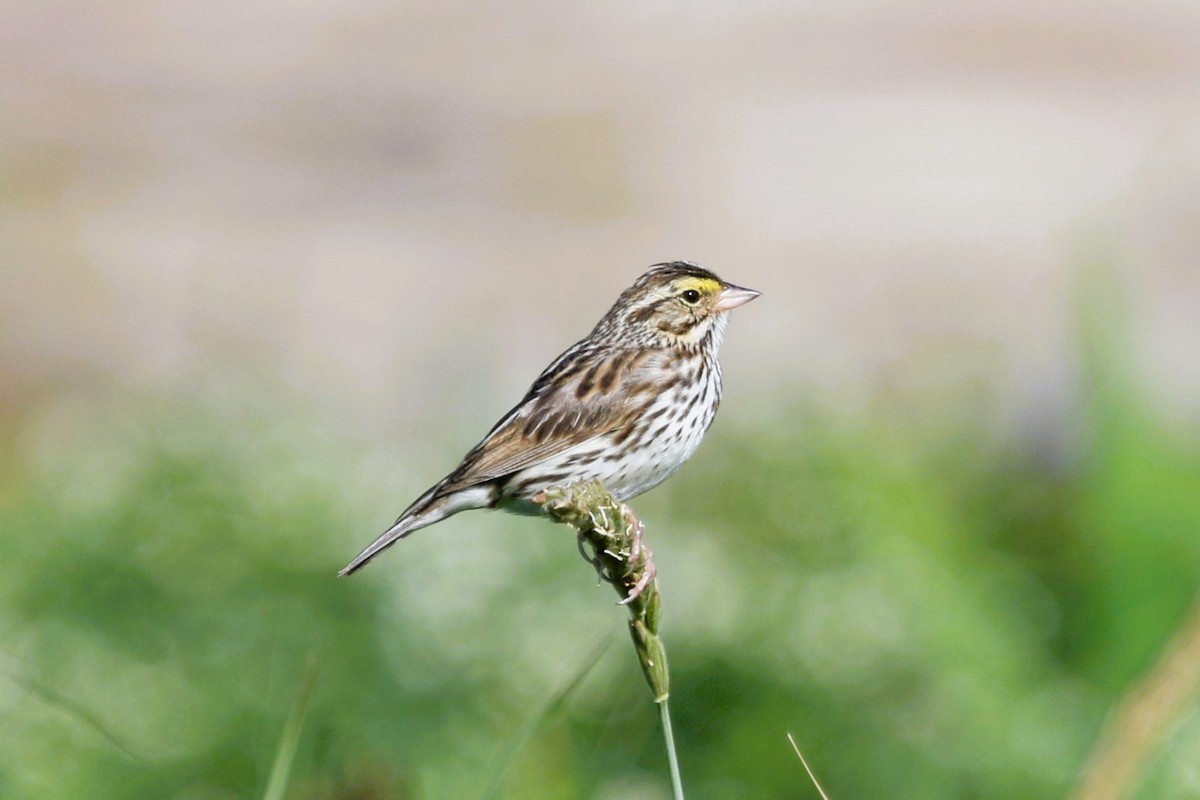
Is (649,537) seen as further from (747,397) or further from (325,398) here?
(325,398)

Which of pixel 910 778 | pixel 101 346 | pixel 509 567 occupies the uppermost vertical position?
pixel 509 567

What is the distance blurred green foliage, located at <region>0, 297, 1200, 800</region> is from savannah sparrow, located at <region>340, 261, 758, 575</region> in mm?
708

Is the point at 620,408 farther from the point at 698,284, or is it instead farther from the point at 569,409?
the point at 698,284

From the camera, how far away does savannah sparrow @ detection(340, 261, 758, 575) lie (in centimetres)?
337

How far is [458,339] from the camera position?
6.57m

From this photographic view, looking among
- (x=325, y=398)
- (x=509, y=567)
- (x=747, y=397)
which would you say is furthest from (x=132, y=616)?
(x=325, y=398)

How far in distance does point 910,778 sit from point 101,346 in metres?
6.83

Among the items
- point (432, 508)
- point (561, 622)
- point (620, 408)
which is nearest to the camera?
point (432, 508)

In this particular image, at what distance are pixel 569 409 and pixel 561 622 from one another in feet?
3.68

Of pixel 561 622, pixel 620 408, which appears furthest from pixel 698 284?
pixel 561 622

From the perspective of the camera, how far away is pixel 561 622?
4.50 metres

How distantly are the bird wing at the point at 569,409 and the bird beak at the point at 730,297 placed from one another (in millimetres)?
174

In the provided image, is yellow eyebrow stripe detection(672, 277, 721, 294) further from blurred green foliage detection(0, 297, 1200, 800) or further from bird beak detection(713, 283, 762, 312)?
blurred green foliage detection(0, 297, 1200, 800)

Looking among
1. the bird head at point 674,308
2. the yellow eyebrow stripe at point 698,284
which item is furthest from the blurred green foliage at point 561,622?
the yellow eyebrow stripe at point 698,284
